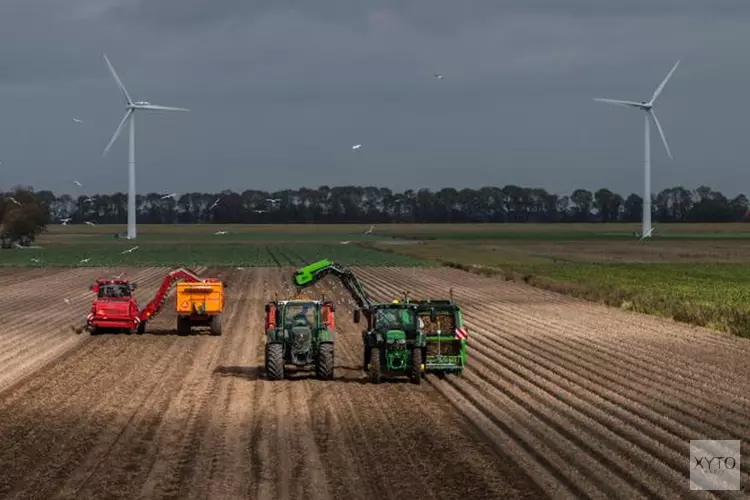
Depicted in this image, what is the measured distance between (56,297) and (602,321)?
31.2m

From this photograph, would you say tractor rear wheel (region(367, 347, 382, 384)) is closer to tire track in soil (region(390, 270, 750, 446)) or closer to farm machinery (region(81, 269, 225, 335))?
tire track in soil (region(390, 270, 750, 446))

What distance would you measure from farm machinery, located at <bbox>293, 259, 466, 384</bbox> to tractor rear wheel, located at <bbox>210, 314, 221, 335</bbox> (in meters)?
11.2

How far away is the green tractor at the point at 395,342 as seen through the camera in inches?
→ 1086

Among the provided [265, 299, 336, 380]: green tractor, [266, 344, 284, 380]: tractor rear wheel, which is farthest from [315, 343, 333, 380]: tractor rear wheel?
[266, 344, 284, 380]: tractor rear wheel

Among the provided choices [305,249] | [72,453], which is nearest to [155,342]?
[72,453]

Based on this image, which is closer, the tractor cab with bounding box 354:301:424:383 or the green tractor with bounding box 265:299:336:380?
the tractor cab with bounding box 354:301:424:383

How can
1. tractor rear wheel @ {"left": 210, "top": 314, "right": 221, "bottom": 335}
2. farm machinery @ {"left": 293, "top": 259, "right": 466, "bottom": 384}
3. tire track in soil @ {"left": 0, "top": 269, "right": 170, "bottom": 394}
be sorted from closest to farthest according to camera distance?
farm machinery @ {"left": 293, "top": 259, "right": 466, "bottom": 384} → tire track in soil @ {"left": 0, "top": 269, "right": 170, "bottom": 394} → tractor rear wheel @ {"left": 210, "top": 314, "right": 221, "bottom": 335}

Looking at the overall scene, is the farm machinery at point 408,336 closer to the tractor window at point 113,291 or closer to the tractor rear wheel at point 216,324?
the tractor rear wheel at point 216,324

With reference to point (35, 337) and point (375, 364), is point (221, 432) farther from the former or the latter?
point (35, 337)

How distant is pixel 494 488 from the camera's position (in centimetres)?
1806

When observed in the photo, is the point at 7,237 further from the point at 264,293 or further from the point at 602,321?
the point at 602,321

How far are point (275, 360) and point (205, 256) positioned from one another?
9050cm

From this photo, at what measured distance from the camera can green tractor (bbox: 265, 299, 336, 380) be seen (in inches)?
1121

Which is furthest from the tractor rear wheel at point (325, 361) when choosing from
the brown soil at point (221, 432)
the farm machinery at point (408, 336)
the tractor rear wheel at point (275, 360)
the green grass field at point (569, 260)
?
the green grass field at point (569, 260)
